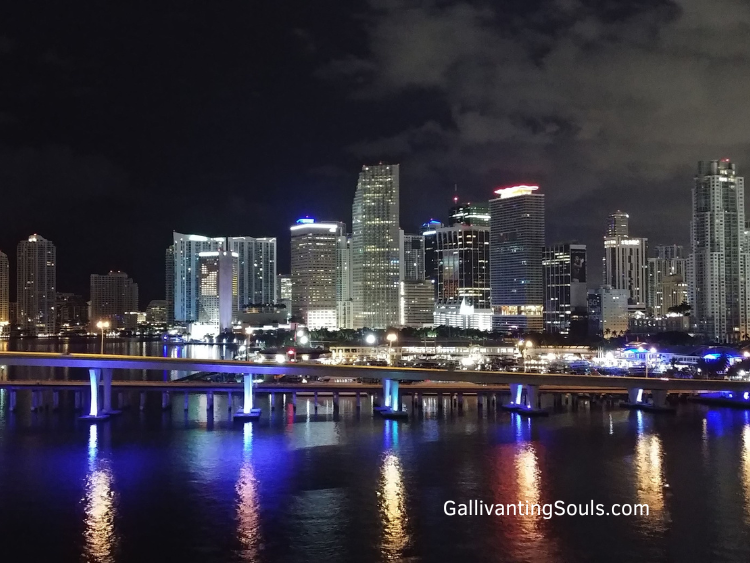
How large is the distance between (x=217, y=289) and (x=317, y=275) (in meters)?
20.9

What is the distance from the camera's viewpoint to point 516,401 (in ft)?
116

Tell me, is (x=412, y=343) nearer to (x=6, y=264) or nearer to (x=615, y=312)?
(x=615, y=312)

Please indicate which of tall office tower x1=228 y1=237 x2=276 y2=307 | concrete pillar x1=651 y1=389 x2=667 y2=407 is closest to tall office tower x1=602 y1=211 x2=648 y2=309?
tall office tower x1=228 y1=237 x2=276 y2=307

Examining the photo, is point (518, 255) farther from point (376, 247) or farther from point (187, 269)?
point (187, 269)

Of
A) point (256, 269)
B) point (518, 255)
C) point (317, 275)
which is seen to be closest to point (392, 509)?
point (518, 255)

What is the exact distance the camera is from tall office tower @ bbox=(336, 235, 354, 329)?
10938 cm

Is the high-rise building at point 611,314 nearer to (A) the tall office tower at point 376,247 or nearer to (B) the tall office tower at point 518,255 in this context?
(B) the tall office tower at point 518,255

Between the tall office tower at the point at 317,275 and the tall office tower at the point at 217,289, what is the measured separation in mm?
15103

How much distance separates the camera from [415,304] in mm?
107062

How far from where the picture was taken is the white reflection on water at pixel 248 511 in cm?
1491

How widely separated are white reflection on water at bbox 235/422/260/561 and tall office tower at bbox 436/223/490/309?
93052mm

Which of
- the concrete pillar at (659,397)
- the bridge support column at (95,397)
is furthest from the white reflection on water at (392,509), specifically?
the concrete pillar at (659,397)

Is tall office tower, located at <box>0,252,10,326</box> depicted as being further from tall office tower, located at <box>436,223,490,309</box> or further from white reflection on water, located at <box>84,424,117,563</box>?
white reflection on water, located at <box>84,424,117,563</box>

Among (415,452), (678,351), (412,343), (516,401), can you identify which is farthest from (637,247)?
(415,452)
